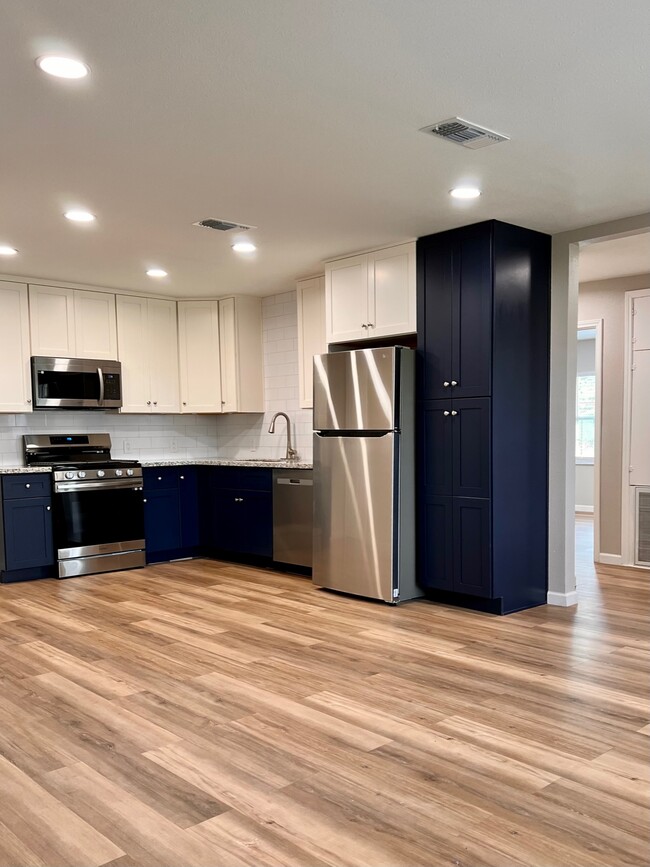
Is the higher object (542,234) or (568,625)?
(542,234)

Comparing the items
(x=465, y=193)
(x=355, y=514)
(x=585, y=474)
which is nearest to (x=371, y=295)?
(x=465, y=193)

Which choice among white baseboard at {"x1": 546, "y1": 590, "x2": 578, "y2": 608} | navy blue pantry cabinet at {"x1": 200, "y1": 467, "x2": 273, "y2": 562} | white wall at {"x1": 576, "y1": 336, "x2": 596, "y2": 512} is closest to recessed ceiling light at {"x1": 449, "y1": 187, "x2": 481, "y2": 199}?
white baseboard at {"x1": 546, "y1": 590, "x2": 578, "y2": 608}

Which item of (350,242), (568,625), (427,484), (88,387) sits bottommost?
(568,625)

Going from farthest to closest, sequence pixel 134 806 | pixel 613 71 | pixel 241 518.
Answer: pixel 241 518 < pixel 613 71 < pixel 134 806

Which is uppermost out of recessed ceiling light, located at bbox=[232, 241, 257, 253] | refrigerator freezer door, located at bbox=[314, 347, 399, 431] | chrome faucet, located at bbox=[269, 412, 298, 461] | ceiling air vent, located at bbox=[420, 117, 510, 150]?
ceiling air vent, located at bbox=[420, 117, 510, 150]

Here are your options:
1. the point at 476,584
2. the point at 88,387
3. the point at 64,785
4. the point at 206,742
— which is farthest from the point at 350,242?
the point at 64,785

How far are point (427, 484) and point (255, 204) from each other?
6.64ft

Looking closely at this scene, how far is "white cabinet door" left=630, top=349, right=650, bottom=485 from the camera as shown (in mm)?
5828

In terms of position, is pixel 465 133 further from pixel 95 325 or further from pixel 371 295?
pixel 95 325

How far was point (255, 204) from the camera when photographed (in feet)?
13.0

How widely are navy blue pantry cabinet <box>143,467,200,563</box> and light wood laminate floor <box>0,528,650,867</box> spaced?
1.80 metres

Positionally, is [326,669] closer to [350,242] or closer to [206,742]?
[206,742]

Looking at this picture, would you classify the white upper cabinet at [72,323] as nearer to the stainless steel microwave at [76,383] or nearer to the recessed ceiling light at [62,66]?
the stainless steel microwave at [76,383]

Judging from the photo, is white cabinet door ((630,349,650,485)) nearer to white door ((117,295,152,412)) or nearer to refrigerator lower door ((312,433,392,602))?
refrigerator lower door ((312,433,392,602))
